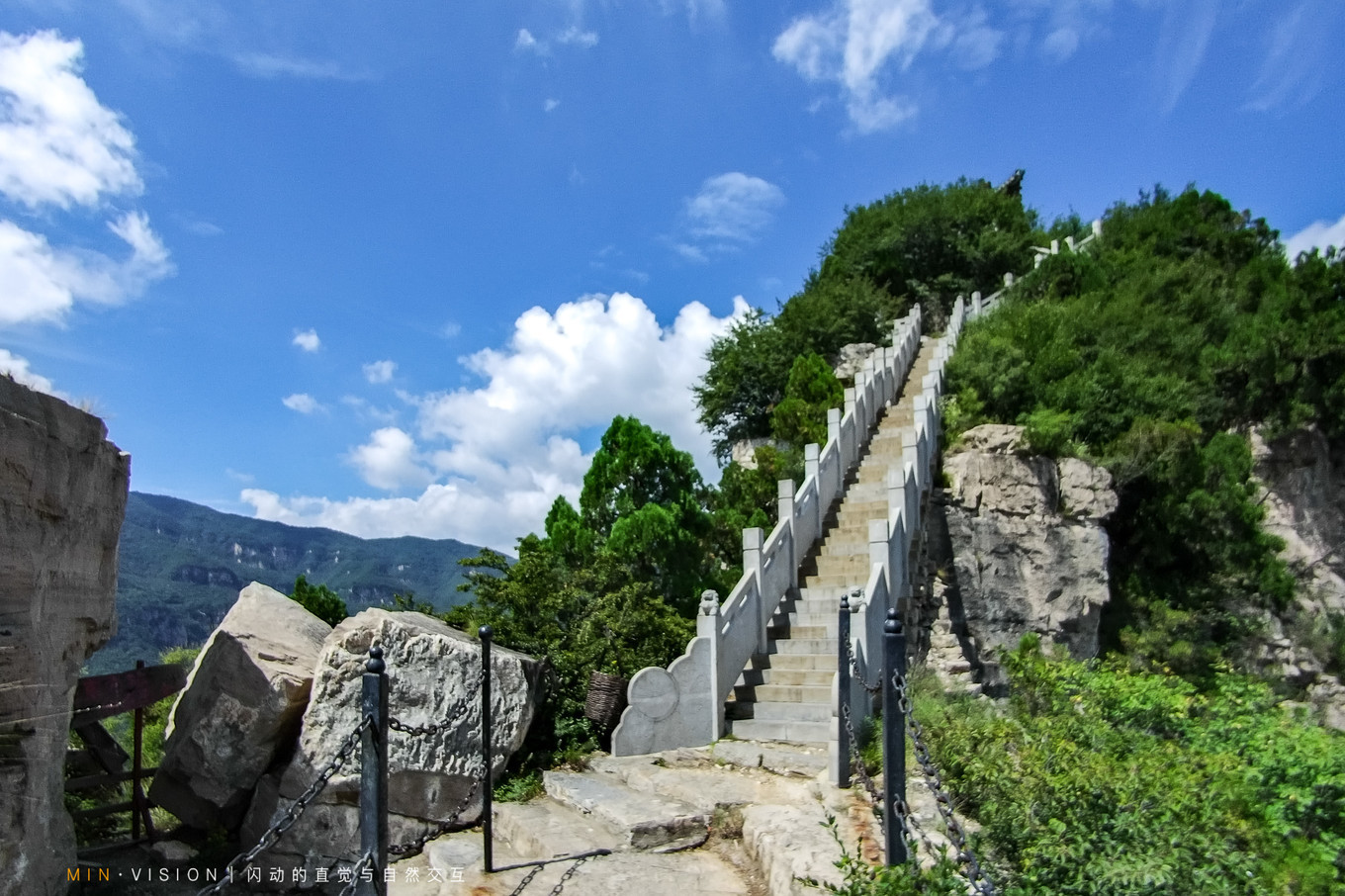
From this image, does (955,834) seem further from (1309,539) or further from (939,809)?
(1309,539)

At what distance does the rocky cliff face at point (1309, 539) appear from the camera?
18.7 meters

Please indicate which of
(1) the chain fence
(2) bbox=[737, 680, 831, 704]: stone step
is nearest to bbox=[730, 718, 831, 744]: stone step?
(2) bbox=[737, 680, 831, 704]: stone step

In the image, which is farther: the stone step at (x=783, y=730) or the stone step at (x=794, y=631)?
the stone step at (x=794, y=631)

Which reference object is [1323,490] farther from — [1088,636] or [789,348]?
[789,348]

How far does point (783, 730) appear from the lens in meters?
9.18

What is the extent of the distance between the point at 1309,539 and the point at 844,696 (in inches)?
762

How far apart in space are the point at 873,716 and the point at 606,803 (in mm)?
3091

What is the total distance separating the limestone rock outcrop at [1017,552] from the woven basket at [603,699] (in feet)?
28.1

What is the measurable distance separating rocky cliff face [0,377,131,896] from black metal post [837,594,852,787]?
17.9 ft

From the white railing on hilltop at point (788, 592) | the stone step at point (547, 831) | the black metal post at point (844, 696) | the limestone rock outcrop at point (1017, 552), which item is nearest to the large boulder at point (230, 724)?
the stone step at point (547, 831)

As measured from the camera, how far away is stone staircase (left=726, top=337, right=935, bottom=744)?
938 cm

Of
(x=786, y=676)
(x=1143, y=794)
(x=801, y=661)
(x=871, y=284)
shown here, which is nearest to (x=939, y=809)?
(x=1143, y=794)

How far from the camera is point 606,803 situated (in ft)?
23.3

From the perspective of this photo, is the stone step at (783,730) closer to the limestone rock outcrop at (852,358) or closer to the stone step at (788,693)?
the stone step at (788,693)
